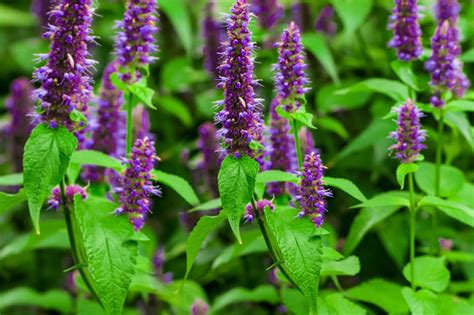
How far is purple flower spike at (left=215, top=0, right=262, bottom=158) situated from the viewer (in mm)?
2371

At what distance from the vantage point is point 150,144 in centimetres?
261

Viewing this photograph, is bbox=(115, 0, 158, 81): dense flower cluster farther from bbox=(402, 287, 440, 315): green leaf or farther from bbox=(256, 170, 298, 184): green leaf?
bbox=(402, 287, 440, 315): green leaf

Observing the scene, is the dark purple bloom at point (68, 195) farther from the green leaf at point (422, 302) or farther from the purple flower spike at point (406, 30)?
the purple flower spike at point (406, 30)

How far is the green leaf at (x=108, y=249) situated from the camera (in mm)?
2473

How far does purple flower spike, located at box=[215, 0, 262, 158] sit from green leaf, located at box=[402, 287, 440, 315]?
33.2 inches

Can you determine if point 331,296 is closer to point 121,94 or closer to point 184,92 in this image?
point 121,94

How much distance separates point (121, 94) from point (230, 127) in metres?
1.02

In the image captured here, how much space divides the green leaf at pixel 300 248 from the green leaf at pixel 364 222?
694mm

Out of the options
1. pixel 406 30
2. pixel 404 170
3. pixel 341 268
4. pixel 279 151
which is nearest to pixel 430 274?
pixel 341 268

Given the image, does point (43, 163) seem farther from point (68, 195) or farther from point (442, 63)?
point (442, 63)

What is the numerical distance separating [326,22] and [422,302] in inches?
88.1

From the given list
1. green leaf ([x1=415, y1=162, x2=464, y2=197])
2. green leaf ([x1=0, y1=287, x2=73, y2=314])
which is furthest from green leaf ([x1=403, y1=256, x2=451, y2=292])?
green leaf ([x1=0, y1=287, x2=73, y2=314])

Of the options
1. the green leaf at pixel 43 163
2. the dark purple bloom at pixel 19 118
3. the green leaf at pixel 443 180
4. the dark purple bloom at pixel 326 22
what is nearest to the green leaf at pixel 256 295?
the green leaf at pixel 443 180

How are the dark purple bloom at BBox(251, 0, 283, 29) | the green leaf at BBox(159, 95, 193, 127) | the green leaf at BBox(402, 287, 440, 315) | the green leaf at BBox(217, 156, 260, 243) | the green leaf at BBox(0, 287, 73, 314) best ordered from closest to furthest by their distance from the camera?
the green leaf at BBox(217, 156, 260, 243), the green leaf at BBox(402, 287, 440, 315), the green leaf at BBox(0, 287, 73, 314), the dark purple bloom at BBox(251, 0, 283, 29), the green leaf at BBox(159, 95, 193, 127)
